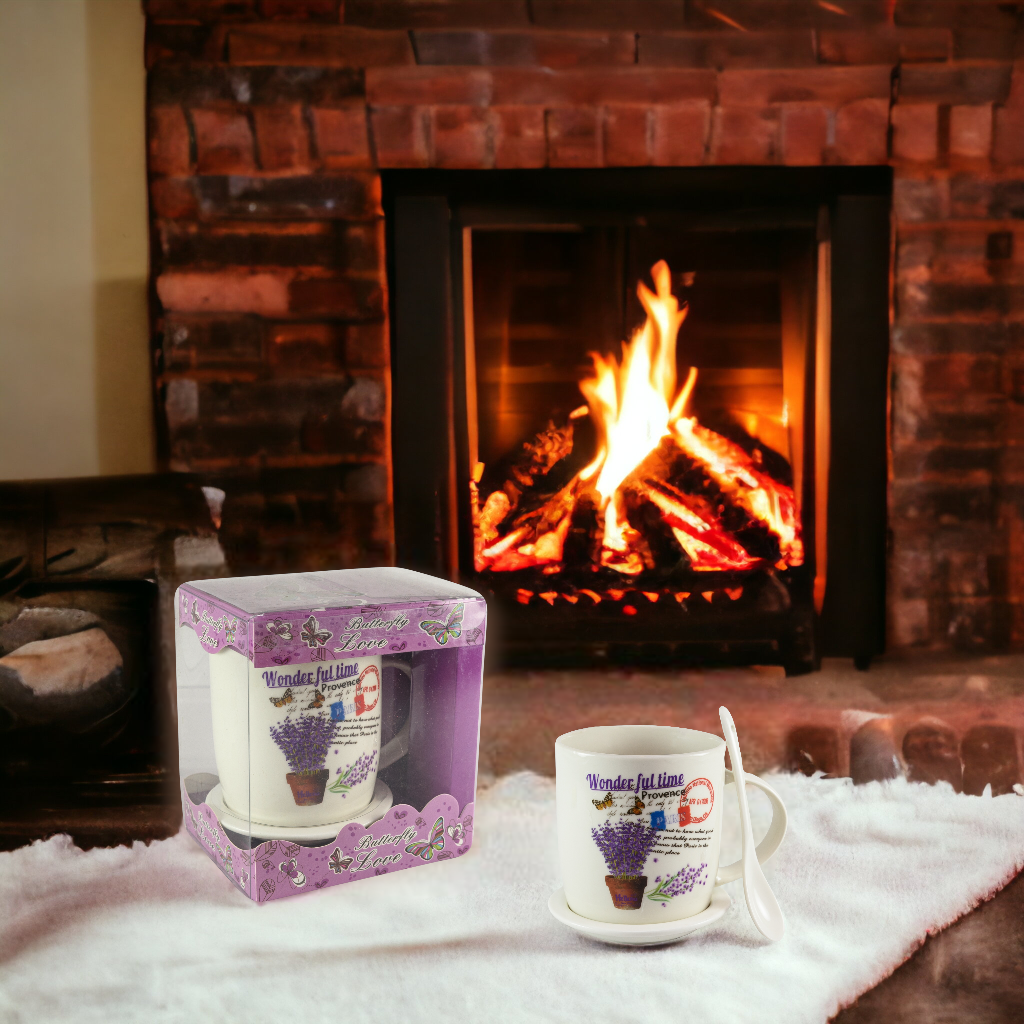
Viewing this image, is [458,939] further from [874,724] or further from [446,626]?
[874,724]

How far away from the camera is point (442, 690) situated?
63 cm

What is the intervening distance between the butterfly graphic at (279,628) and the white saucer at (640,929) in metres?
0.21

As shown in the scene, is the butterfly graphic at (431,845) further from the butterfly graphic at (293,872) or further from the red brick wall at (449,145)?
the red brick wall at (449,145)

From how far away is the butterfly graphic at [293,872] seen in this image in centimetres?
56

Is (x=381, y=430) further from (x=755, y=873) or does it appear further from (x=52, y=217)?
(x=755, y=873)

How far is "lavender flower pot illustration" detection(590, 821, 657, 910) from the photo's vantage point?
1.63 feet

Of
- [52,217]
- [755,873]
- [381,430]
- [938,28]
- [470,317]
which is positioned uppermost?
[938,28]

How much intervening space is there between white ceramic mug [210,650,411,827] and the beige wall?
0.87 m

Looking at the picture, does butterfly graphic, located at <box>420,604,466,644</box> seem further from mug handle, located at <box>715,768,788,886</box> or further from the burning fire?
the burning fire

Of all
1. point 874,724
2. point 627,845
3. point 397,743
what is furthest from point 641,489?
point 627,845

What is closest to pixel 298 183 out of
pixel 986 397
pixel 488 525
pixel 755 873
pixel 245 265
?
pixel 245 265

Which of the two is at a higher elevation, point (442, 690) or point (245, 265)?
point (245, 265)

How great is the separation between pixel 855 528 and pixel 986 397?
253mm

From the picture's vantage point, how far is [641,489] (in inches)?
52.2
